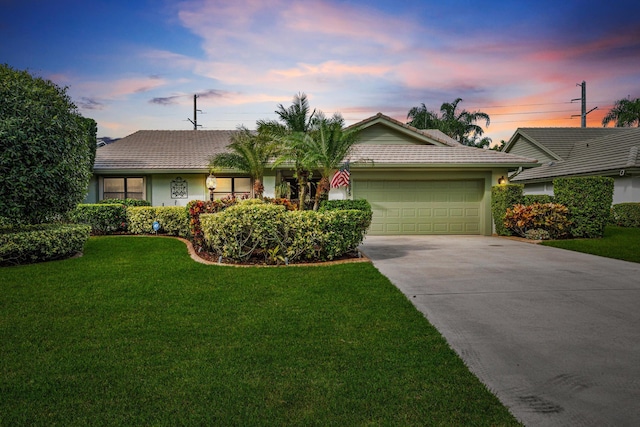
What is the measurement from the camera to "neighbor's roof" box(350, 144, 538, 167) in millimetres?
15375

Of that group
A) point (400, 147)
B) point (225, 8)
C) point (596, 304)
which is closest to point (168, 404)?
point (596, 304)

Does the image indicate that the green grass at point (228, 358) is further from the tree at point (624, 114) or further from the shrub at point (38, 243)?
the tree at point (624, 114)

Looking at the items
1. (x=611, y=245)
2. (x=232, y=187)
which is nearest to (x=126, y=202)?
(x=232, y=187)

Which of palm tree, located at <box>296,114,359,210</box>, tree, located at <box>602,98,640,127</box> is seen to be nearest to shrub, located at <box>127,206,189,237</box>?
palm tree, located at <box>296,114,359,210</box>

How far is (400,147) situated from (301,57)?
5.28m

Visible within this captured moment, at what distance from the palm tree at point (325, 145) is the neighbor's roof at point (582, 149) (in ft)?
44.8

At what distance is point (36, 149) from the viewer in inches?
345

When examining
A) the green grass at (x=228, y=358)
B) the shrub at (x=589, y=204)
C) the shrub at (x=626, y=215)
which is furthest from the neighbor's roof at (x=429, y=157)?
the green grass at (x=228, y=358)

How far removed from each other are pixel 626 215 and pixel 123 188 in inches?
832

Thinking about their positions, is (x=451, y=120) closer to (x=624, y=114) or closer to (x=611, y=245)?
(x=624, y=114)

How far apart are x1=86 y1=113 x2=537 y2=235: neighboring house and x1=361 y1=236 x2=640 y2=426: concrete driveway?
6.54m

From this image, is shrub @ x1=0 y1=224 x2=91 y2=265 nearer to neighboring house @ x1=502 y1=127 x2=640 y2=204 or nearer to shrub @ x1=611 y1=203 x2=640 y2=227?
shrub @ x1=611 y1=203 x2=640 y2=227

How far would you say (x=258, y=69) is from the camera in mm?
16766

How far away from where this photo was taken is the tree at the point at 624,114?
A: 31.2 meters
